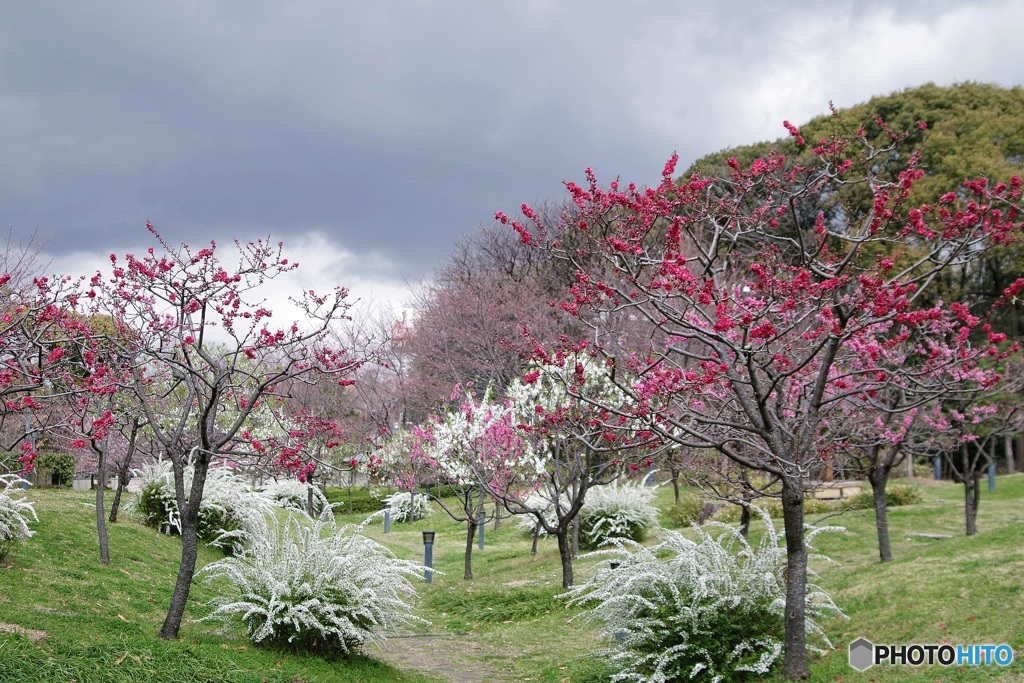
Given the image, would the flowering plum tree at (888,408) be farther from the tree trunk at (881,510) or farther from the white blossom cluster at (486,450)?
the white blossom cluster at (486,450)

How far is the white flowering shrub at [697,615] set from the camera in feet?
21.7

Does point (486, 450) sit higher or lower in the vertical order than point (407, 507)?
higher

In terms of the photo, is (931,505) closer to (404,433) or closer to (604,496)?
(604,496)

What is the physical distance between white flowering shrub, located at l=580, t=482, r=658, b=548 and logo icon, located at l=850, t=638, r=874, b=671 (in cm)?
821

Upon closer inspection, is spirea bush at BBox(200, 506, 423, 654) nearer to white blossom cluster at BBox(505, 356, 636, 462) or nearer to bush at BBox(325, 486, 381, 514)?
white blossom cluster at BBox(505, 356, 636, 462)

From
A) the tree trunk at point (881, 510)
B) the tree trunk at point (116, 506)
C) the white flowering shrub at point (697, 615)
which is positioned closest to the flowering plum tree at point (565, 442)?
the white flowering shrub at point (697, 615)

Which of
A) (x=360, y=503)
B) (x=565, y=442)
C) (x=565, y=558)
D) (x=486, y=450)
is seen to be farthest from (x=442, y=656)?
(x=360, y=503)

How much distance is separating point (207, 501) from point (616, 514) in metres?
7.49

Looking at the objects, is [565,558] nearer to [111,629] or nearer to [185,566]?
[185,566]

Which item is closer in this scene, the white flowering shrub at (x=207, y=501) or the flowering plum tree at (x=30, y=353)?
the flowering plum tree at (x=30, y=353)

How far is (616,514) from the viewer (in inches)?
603

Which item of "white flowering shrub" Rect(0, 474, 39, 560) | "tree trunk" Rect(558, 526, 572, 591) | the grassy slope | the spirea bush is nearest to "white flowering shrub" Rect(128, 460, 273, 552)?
the grassy slope

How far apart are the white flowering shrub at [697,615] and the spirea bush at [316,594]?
6.94 ft

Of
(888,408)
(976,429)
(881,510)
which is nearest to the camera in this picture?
(888,408)
